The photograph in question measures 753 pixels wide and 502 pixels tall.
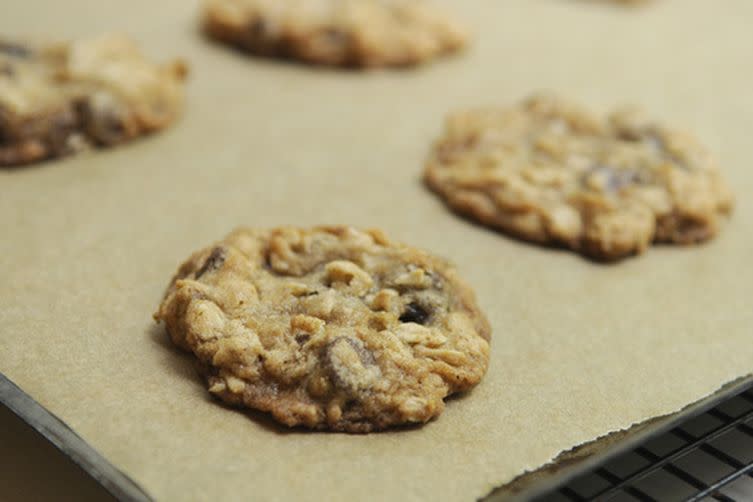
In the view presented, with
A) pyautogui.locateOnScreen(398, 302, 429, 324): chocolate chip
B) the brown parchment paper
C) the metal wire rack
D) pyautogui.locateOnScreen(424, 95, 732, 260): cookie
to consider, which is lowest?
the metal wire rack

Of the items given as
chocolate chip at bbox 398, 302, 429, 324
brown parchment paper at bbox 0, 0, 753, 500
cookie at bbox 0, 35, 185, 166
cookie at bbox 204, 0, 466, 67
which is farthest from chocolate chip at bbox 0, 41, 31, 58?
chocolate chip at bbox 398, 302, 429, 324

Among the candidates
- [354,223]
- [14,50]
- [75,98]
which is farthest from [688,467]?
[14,50]

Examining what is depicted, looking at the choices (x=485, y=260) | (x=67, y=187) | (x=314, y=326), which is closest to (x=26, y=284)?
(x=67, y=187)

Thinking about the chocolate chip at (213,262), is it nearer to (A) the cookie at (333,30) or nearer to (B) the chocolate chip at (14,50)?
(B) the chocolate chip at (14,50)

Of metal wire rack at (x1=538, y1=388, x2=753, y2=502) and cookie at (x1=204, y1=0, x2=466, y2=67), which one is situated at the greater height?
cookie at (x1=204, y1=0, x2=466, y2=67)

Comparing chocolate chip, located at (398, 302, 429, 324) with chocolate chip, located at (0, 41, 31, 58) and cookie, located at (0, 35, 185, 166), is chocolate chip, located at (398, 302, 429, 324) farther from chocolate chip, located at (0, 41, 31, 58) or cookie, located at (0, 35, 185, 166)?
chocolate chip, located at (0, 41, 31, 58)

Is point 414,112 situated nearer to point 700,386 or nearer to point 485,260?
point 485,260
